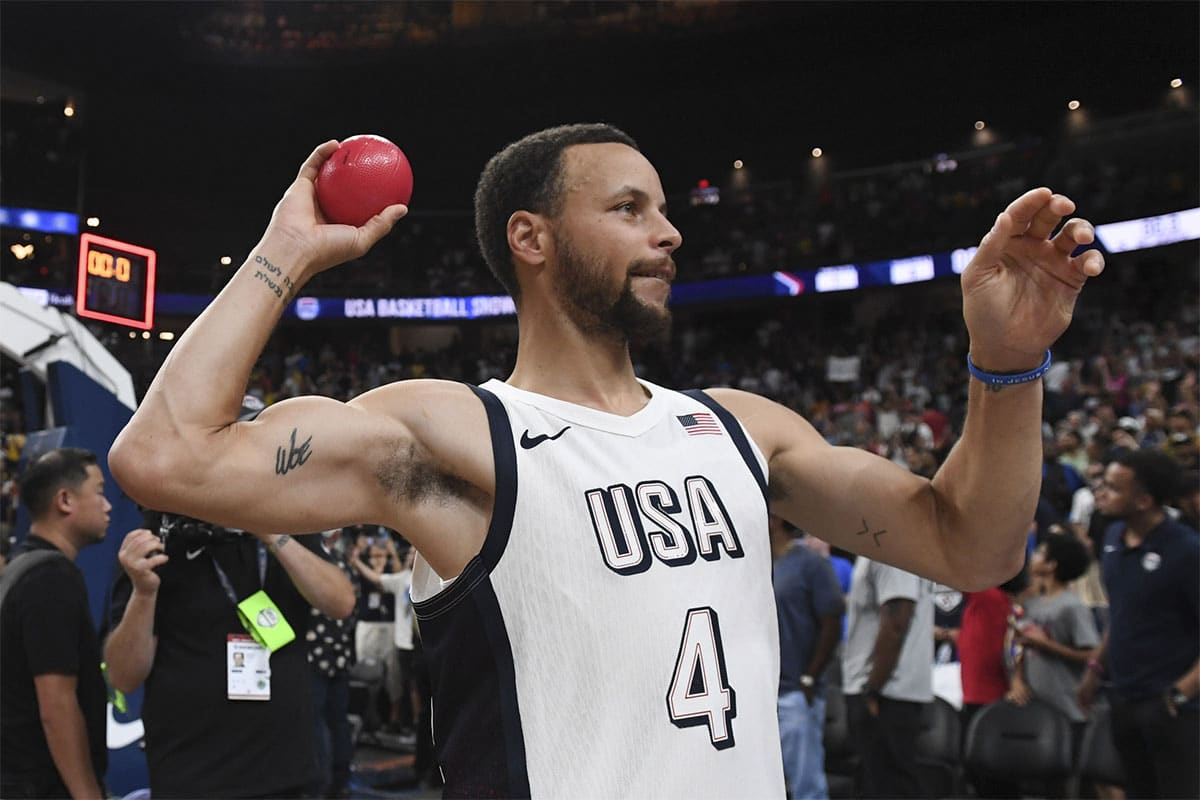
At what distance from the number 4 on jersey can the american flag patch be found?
0.35m

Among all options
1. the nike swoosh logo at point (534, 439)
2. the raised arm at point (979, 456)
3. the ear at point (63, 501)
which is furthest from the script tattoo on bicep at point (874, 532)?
the ear at point (63, 501)

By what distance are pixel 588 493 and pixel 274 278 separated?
1.91 ft

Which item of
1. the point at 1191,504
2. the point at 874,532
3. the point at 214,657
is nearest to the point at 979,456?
the point at 874,532

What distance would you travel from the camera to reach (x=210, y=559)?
3.45 meters

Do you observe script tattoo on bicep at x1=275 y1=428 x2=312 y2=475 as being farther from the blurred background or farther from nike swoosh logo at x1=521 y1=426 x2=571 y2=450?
the blurred background

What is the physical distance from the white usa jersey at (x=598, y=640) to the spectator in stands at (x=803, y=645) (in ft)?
12.6

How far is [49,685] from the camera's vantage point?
336cm

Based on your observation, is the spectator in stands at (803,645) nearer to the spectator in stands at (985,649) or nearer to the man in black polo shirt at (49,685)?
the spectator in stands at (985,649)

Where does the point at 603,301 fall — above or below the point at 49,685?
above

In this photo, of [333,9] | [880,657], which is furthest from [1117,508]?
[333,9]

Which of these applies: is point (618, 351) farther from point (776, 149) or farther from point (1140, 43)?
point (776, 149)

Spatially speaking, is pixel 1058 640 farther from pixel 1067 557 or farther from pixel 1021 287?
pixel 1021 287

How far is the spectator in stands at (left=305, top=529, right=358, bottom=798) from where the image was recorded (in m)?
5.76

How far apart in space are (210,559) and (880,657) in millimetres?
3427
